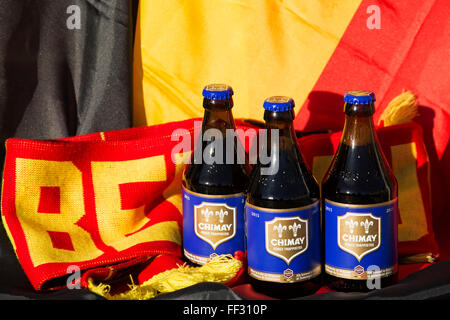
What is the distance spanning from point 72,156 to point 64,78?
0.74 ft

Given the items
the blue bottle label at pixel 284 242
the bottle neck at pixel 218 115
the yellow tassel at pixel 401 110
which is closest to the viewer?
the blue bottle label at pixel 284 242

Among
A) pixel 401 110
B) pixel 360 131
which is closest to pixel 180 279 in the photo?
pixel 360 131

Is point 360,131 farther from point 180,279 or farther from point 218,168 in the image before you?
point 180,279

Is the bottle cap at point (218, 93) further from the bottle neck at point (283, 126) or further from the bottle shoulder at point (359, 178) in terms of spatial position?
the bottle shoulder at point (359, 178)

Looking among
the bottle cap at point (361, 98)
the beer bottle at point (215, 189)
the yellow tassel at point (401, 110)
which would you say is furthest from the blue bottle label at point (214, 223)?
the yellow tassel at point (401, 110)

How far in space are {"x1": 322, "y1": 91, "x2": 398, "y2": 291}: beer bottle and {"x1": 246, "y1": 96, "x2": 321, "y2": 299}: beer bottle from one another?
0.03 m

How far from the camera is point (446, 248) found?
1221 millimetres

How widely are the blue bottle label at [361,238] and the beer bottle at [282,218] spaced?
3 centimetres

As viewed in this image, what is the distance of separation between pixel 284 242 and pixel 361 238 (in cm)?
11

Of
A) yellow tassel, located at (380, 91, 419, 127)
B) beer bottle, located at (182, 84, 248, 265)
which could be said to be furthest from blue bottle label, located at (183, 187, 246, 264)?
yellow tassel, located at (380, 91, 419, 127)

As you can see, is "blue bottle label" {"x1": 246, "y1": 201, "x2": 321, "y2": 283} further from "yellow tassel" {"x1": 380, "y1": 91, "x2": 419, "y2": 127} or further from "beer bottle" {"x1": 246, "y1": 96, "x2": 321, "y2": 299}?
"yellow tassel" {"x1": 380, "y1": 91, "x2": 419, "y2": 127}

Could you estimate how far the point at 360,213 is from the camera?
3.25 ft

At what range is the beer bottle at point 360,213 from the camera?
100cm
